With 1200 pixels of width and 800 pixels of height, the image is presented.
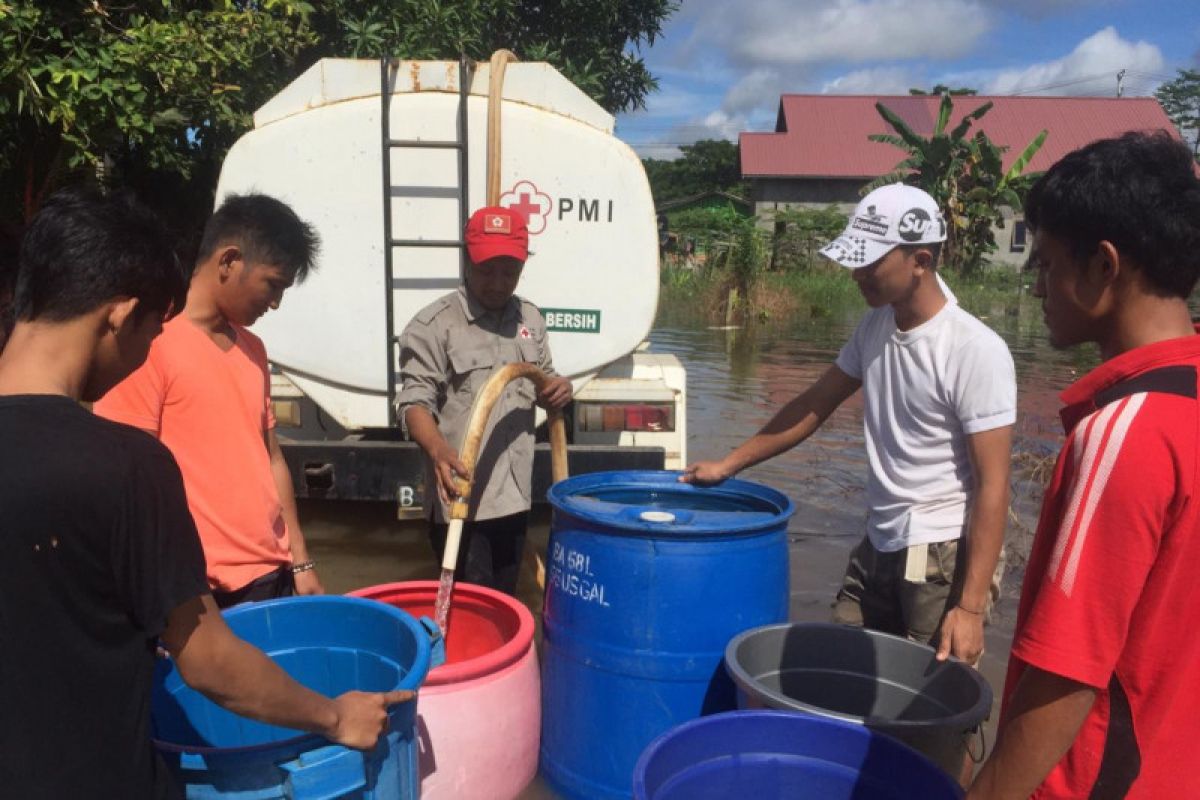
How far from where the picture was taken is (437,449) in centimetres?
265

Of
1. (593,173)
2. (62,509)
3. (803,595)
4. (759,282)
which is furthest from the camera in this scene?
(759,282)

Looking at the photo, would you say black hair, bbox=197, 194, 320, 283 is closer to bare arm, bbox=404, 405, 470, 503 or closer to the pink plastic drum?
bare arm, bbox=404, 405, 470, 503

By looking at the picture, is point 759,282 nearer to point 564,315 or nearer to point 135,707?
point 564,315

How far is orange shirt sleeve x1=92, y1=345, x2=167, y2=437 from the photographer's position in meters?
2.02

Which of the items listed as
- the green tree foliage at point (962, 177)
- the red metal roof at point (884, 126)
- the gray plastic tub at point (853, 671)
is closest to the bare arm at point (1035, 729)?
the gray plastic tub at point (853, 671)

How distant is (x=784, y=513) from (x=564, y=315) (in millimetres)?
1872

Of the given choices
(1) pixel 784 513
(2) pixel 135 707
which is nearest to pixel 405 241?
(1) pixel 784 513

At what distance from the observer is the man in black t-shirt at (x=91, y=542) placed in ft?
3.73

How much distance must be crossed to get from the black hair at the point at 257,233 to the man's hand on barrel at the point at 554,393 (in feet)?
3.02

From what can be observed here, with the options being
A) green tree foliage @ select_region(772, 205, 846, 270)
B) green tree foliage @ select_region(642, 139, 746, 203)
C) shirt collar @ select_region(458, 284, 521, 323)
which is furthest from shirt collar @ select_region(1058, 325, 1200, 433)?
green tree foliage @ select_region(642, 139, 746, 203)

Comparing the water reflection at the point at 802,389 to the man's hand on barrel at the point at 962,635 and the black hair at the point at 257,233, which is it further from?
the black hair at the point at 257,233

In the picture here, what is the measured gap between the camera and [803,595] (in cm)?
480

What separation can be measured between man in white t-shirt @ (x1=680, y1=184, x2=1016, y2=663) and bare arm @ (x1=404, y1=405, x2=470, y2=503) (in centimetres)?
115

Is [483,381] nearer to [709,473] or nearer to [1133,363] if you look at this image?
[709,473]
